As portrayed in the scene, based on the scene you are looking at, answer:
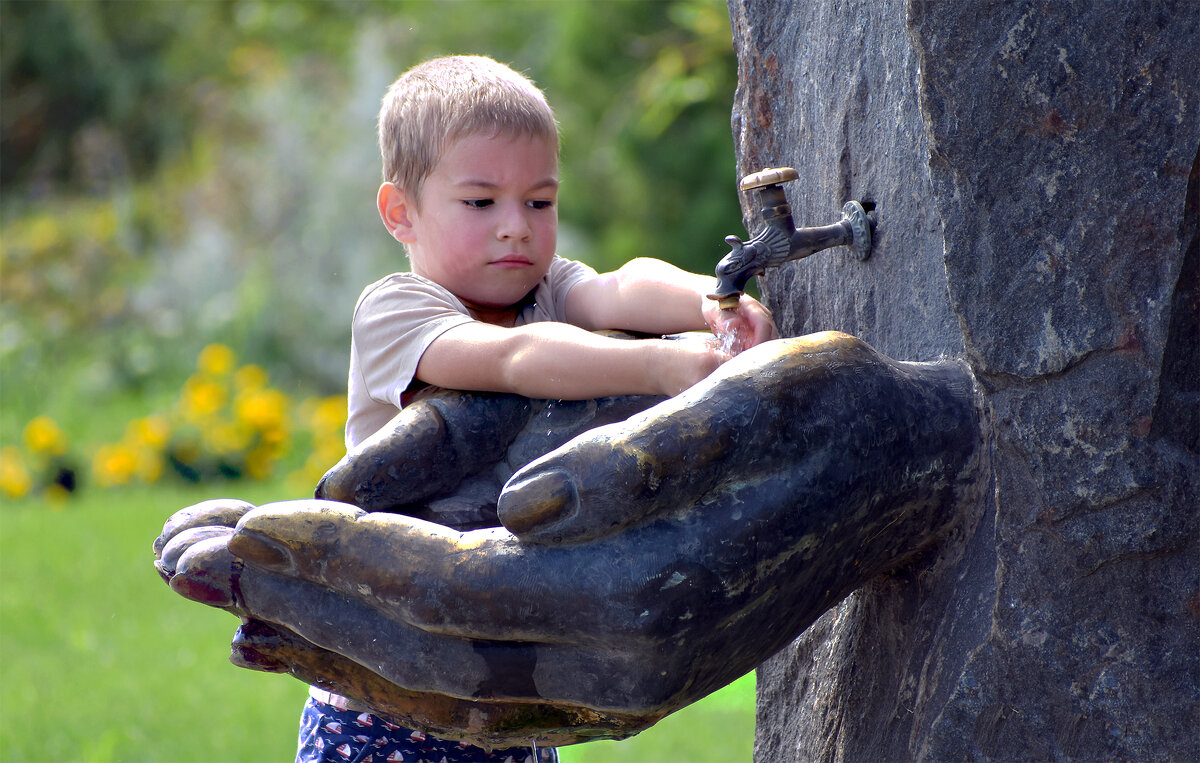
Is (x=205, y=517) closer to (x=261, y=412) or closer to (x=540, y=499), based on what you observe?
(x=540, y=499)

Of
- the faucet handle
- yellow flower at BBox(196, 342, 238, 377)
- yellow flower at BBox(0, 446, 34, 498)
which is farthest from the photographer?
yellow flower at BBox(196, 342, 238, 377)

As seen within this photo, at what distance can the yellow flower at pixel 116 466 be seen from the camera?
5945 millimetres

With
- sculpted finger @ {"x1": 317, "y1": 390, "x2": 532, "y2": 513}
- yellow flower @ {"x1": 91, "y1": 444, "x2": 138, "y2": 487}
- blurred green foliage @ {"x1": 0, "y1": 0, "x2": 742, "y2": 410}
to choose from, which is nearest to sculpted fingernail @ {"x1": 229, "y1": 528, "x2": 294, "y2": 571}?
sculpted finger @ {"x1": 317, "y1": 390, "x2": 532, "y2": 513}

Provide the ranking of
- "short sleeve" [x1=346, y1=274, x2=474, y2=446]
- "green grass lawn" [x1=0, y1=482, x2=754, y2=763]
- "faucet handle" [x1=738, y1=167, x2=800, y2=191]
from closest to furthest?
"faucet handle" [x1=738, y1=167, x2=800, y2=191] < "short sleeve" [x1=346, y1=274, x2=474, y2=446] < "green grass lawn" [x1=0, y1=482, x2=754, y2=763]

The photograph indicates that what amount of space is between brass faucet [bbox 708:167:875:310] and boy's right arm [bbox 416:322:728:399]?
4.1 inches

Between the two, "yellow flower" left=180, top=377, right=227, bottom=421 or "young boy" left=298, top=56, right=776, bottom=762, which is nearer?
"young boy" left=298, top=56, right=776, bottom=762

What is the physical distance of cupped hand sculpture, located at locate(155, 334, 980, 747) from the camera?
1.03 metres

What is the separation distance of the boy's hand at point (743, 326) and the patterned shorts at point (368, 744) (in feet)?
2.25

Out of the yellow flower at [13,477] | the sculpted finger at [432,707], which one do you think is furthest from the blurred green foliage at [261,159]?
the sculpted finger at [432,707]

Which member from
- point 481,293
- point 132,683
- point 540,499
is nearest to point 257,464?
point 132,683

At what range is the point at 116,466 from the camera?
5.93 meters

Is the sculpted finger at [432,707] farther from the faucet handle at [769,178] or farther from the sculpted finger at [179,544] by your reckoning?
the faucet handle at [769,178]

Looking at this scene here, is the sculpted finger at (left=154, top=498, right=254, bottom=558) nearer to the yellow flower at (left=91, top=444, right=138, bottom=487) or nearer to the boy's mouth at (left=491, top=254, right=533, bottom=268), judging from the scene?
the boy's mouth at (left=491, top=254, right=533, bottom=268)

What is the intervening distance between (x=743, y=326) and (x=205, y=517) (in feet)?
2.18
